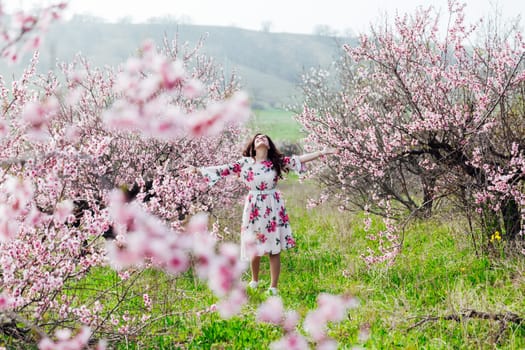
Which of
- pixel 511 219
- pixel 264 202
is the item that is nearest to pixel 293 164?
pixel 264 202

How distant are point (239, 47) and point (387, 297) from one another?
7271 cm

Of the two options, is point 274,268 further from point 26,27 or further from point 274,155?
point 26,27

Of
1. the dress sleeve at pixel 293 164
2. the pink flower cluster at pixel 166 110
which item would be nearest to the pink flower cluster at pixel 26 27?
the pink flower cluster at pixel 166 110

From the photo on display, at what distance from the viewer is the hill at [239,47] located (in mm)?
59600

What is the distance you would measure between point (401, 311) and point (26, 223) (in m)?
2.90

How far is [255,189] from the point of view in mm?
5531

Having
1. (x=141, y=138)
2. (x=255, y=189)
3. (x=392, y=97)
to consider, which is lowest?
(x=255, y=189)

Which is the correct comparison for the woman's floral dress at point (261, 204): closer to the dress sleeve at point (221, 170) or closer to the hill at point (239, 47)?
the dress sleeve at point (221, 170)

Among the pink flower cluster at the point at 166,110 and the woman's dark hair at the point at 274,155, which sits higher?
the pink flower cluster at the point at 166,110

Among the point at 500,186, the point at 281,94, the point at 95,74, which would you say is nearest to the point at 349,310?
the point at 500,186

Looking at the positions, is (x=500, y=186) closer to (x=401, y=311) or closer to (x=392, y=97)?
(x=401, y=311)

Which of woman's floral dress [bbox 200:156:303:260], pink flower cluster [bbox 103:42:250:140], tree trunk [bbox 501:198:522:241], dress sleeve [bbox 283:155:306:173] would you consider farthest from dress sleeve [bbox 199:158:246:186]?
pink flower cluster [bbox 103:42:250:140]

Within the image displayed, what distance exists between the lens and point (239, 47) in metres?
74.8

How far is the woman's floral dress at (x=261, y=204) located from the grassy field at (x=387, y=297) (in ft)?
1.80
